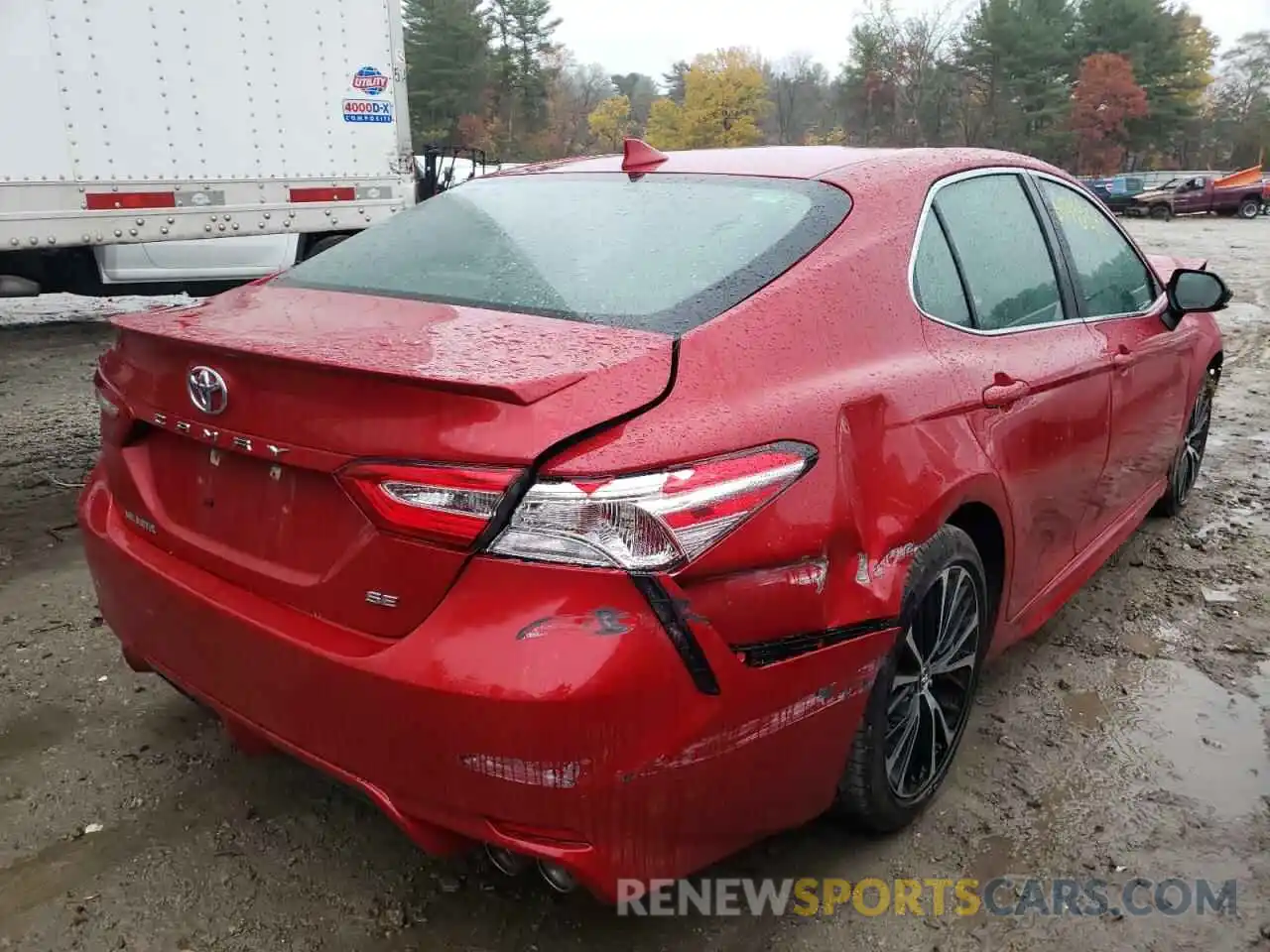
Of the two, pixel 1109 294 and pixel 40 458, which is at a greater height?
pixel 1109 294

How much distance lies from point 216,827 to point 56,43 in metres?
4.74

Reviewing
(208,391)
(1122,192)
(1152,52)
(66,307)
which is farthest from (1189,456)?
(1152,52)

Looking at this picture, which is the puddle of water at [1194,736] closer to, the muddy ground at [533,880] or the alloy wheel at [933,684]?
the muddy ground at [533,880]

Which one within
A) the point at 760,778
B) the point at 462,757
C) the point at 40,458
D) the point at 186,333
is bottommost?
the point at 40,458

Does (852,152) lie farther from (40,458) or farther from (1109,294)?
(40,458)

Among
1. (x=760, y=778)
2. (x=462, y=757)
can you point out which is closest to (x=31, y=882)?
(x=462, y=757)

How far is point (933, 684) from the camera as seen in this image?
8.04 feet

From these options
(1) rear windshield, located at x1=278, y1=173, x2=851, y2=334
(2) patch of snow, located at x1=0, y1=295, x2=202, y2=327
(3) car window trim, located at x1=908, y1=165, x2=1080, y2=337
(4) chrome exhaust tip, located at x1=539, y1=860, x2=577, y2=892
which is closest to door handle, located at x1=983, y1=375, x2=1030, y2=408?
(3) car window trim, located at x1=908, y1=165, x2=1080, y2=337

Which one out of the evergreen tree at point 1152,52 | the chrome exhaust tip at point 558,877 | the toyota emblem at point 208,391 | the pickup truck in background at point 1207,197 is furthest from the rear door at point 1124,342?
the evergreen tree at point 1152,52

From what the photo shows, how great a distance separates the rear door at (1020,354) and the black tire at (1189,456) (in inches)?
63.3

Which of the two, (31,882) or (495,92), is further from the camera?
(495,92)

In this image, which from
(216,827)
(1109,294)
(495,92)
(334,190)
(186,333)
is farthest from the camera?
(495,92)

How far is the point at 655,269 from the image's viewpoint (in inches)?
86.9

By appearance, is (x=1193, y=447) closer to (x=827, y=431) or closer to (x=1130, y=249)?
(x=1130, y=249)
